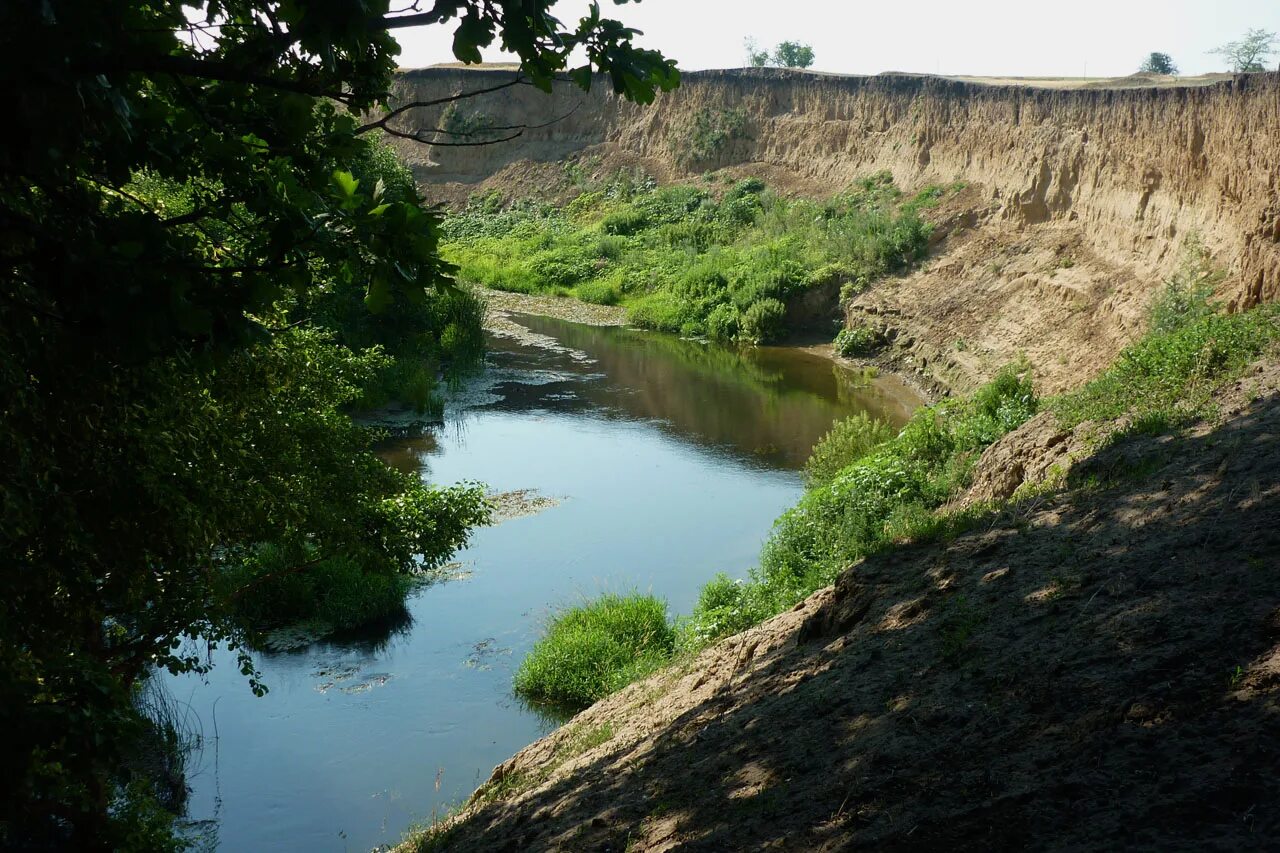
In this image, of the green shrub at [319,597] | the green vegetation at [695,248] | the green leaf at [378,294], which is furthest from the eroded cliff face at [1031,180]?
the green shrub at [319,597]

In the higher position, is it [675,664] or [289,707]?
[675,664]

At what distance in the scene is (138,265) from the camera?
3.56m

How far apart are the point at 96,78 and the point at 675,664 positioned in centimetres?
682

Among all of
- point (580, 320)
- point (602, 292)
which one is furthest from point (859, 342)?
point (602, 292)

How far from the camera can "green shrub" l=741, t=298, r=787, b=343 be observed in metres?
28.4

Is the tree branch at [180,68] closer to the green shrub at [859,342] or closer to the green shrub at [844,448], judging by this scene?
the green shrub at [844,448]

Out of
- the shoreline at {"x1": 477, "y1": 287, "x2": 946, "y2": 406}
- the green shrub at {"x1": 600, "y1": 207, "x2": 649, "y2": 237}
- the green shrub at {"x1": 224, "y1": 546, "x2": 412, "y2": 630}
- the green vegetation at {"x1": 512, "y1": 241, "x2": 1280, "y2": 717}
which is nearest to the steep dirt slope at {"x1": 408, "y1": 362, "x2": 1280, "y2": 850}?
the green vegetation at {"x1": 512, "y1": 241, "x2": 1280, "y2": 717}

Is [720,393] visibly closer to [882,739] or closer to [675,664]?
[675,664]

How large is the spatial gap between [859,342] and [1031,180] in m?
5.19

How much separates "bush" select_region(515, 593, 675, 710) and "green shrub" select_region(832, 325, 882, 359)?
1571 cm

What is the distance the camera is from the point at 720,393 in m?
23.6

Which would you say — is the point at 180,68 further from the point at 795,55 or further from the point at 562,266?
the point at 795,55

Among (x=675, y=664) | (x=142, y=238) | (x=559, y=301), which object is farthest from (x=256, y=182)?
(x=559, y=301)

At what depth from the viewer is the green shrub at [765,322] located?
28.4 metres
